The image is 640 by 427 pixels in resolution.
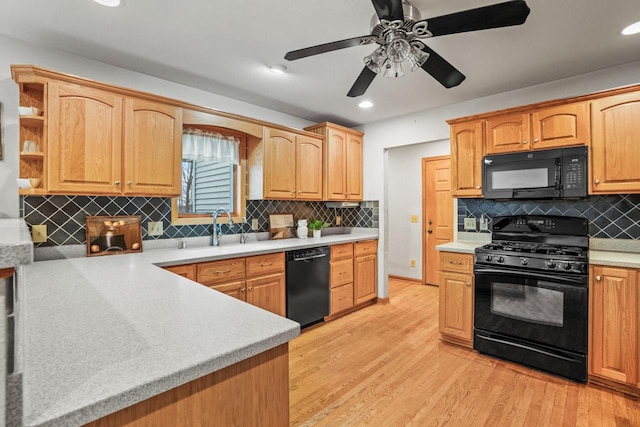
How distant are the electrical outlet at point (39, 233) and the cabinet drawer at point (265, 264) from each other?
1.48 meters

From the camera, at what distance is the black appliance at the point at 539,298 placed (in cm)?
236

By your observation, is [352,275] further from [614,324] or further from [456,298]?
[614,324]

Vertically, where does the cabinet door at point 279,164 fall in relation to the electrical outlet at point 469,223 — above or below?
above

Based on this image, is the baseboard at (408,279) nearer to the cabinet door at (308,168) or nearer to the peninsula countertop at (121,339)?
the cabinet door at (308,168)

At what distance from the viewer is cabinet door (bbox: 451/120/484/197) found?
10.2 ft

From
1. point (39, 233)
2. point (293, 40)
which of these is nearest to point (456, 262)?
point (293, 40)

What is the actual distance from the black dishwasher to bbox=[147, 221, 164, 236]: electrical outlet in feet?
3.90

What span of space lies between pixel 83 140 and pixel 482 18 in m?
2.58

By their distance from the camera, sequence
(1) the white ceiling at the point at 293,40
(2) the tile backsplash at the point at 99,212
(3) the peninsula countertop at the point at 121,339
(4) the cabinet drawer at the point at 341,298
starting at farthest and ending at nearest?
(4) the cabinet drawer at the point at 341,298
(2) the tile backsplash at the point at 99,212
(1) the white ceiling at the point at 293,40
(3) the peninsula countertop at the point at 121,339

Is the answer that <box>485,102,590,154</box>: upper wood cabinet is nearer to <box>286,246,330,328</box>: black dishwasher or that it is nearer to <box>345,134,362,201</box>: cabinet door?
<box>345,134,362,201</box>: cabinet door

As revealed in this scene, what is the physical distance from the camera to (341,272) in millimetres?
3732

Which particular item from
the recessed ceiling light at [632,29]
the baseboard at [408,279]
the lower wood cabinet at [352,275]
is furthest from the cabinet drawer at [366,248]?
the recessed ceiling light at [632,29]

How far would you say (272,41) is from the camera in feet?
7.39

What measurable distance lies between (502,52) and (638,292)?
1949 mm
